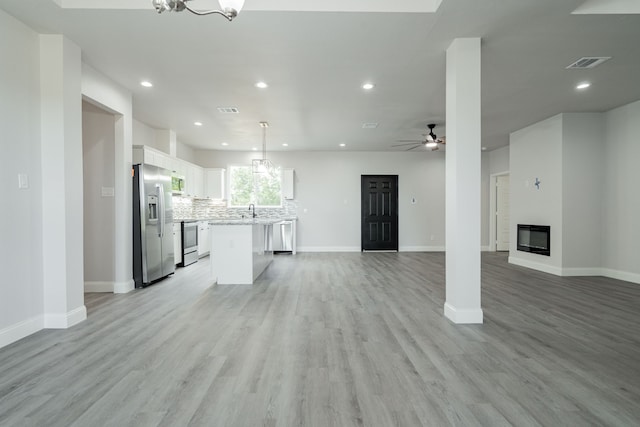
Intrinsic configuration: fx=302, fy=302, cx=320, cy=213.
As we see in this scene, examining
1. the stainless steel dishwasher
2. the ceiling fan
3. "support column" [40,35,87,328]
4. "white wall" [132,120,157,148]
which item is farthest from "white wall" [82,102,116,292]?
the ceiling fan

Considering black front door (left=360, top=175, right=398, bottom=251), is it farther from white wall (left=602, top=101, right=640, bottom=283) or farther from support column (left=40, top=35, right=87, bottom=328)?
support column (left=40, top=35, right=87, bottom=328)

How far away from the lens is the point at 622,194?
16.4 ft

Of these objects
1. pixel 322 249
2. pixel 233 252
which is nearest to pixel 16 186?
pixel 233 252

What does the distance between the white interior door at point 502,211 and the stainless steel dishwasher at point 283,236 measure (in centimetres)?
566

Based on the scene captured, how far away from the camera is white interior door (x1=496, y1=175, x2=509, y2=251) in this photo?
8219mm

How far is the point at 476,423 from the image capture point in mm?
1555

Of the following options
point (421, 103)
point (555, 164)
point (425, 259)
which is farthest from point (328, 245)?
point (555, 164)

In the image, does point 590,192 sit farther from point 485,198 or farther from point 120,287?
point 120,287

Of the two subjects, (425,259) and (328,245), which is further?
(328,245)

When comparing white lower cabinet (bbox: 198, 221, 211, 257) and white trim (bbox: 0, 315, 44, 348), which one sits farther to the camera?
white lower cabinet (bbox: 198, 221, 211, 257)

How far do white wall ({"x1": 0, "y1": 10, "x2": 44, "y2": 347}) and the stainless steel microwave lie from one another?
10.5 feet

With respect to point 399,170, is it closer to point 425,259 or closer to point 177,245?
point 425,259

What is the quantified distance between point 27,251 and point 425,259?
263 inches

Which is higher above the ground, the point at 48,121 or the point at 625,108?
the point at 625,108
